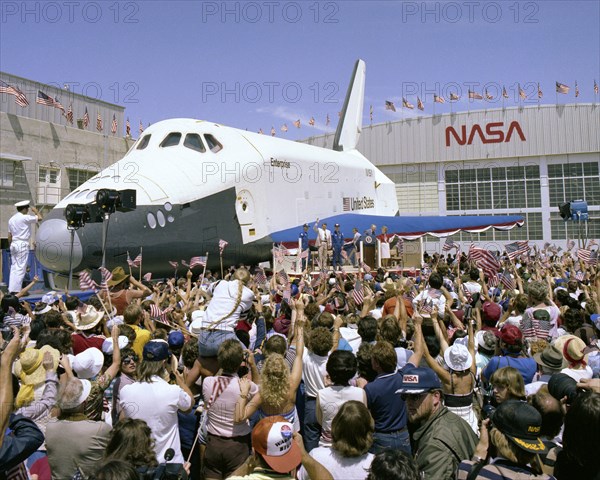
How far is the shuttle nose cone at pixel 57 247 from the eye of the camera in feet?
33.1

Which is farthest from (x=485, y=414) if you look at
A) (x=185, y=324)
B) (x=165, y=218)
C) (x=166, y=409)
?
(x=165, y=218)

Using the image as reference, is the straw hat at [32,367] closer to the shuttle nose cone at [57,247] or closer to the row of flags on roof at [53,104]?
the shuttle nose cone at [57,247]

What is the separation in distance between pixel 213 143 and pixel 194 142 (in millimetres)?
524

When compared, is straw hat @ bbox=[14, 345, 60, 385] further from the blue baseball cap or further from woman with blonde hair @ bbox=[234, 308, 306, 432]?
the blue baseball cap

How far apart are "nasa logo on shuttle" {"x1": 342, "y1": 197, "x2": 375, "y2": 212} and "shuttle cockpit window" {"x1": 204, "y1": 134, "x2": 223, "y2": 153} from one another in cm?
652

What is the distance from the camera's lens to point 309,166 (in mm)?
17359

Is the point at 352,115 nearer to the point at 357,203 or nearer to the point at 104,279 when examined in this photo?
the point at 357,203

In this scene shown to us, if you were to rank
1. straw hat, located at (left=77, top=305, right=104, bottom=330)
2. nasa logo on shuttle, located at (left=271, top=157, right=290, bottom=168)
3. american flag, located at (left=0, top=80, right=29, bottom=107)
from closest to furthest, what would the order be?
straw hat, located at (left=77, top=305, right=104, bottom=330) → nasa logo on shuttle, located at (left=271, top=157, right=290, bottom=168) → american flag, located at (left=0, top=80, right=29, bottom=107)

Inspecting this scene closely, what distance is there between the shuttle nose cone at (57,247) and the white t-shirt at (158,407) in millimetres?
7446

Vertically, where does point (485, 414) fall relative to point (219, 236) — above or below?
below

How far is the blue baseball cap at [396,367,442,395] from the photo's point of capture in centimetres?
320

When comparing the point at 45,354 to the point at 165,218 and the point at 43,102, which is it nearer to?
the point at 165,218

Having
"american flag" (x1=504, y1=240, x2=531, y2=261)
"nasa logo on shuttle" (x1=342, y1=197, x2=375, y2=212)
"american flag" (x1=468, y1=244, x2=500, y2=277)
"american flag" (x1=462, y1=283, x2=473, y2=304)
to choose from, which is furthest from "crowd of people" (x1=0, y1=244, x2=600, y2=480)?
"nasa logo on shuttle" (x1=342, y1=197, x2=375, y2=212)

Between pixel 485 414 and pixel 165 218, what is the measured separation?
31.2ft
